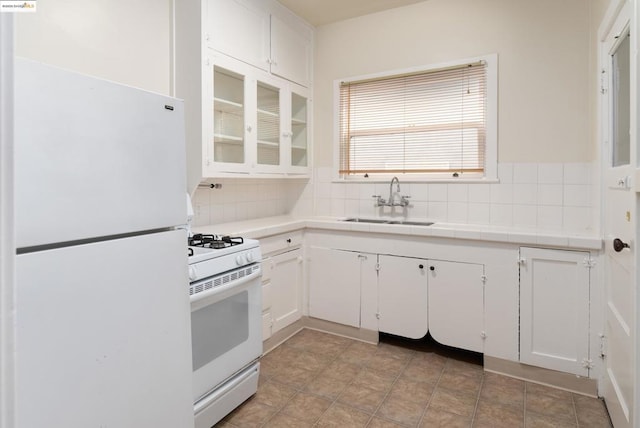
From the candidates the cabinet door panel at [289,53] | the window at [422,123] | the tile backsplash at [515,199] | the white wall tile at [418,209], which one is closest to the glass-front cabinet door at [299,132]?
the cabinet door panel at [289,53]

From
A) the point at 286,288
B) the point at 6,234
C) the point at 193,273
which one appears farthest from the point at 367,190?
the point at 6,234

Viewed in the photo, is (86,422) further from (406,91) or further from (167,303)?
(406,91)

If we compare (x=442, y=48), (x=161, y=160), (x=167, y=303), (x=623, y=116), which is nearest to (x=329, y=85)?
(x=442, y=48)

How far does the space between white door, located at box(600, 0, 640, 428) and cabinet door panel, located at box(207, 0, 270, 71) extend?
7.02 feet

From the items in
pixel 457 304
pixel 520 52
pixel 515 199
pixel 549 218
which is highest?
pixel 520 52

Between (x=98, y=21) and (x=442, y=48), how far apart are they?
2351 millimetres

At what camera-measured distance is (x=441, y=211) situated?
307 centimetres

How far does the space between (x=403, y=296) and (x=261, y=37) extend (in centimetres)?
219

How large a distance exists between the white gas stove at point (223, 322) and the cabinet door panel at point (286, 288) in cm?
66

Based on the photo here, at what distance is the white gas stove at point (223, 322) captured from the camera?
175 cm

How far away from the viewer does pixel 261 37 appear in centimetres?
288

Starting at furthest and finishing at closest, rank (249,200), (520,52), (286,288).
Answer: (249,200)
(286,288)
(520,52)

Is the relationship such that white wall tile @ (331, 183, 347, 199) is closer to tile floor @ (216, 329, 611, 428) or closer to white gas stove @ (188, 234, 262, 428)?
tile floor @ (216, 329, 611, 428)

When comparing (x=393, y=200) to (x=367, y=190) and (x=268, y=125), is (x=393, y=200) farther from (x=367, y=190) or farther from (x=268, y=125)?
(x=268, y=125)
